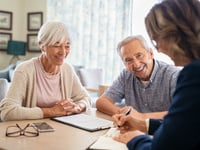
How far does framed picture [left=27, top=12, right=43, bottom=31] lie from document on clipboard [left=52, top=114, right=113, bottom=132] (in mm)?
4591

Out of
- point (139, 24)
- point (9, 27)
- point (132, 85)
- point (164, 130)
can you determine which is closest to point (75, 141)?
point (164, 130)

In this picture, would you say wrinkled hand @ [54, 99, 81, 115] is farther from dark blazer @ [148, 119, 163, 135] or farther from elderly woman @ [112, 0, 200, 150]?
elderly woman @ [112, 0, 200, 150]

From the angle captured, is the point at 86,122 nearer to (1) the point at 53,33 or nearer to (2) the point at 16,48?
(1) the point at 53,33

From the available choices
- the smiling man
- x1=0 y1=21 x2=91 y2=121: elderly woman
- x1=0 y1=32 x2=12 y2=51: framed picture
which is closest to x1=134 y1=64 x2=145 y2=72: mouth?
the smiling man

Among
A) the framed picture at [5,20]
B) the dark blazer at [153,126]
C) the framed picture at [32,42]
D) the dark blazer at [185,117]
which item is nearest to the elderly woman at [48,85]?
the dark blazer at [153,126]

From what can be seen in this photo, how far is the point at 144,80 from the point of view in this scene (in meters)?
1.90

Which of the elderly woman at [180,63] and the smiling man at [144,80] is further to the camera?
the smiling man at [144,80]

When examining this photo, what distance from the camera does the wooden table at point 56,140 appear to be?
1.11 meters

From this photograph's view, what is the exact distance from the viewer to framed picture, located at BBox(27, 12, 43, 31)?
5.94 metres

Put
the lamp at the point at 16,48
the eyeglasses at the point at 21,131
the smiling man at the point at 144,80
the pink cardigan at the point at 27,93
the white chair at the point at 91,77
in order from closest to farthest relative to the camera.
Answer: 1. the eyeglasses at the point at 21,131
2. the pink cardigan at the point at 27,93
3. the smiling man at the point at 144,80
4. the white chair at the point at 91,77
5. the lamp at the point at 16,48

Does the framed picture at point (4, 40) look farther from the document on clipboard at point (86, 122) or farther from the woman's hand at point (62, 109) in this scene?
the document on clipboard at point (86, 122)

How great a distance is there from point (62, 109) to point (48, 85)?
0.86ft

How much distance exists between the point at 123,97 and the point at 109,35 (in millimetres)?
3202

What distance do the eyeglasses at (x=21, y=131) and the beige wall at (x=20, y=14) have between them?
475cm
